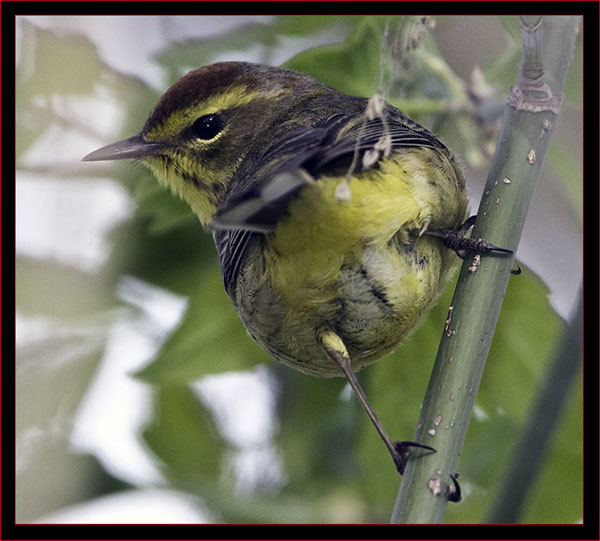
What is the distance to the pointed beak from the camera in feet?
11.0

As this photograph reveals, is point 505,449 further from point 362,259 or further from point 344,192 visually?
point 344,192

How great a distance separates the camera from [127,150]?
343cm

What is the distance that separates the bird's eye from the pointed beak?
0.54 ft

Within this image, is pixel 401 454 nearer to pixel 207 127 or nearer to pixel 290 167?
pixel 290 167

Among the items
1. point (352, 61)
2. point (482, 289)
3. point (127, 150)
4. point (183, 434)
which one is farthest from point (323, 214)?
point (183, 434)

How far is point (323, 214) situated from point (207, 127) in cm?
120

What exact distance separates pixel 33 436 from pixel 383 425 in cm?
137

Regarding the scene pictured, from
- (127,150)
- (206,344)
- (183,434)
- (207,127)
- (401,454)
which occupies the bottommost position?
(401,454)

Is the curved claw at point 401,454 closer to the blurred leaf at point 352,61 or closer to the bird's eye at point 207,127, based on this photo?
the blurred leaf at point 352,61

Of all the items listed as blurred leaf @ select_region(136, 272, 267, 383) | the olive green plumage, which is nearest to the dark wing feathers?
the olive green plumage

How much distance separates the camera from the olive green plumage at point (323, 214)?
8.35ft

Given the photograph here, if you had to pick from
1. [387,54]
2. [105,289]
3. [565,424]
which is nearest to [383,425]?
[565,424]

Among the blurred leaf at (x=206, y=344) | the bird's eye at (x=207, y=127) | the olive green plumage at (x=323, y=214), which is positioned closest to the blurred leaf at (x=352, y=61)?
the olive green plumage at (x=323, y=214)

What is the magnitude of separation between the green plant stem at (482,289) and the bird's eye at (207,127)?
1447mm
